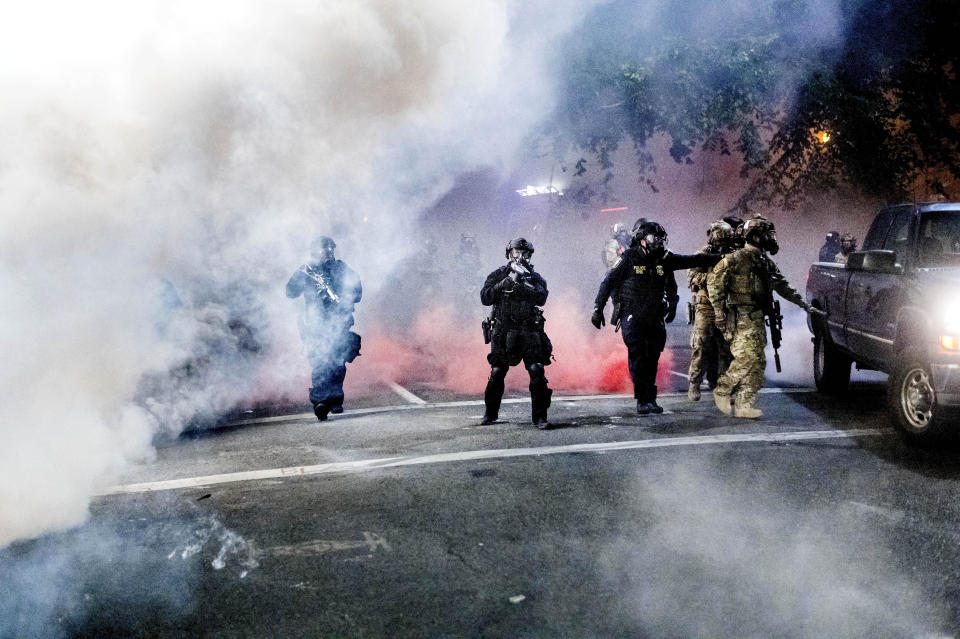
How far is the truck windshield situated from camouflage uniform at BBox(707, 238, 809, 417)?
1436mm

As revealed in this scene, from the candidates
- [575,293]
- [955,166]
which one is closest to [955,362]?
[955,166]

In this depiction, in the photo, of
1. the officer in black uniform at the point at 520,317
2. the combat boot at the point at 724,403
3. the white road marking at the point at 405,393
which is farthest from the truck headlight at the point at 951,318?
the white road marking at the point at 405,393

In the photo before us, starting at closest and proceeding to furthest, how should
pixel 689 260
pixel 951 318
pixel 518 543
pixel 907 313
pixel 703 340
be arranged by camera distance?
pixel 518 543, pixel 951 318, pixel 907 313, pixel 689 260, pixel 703 340

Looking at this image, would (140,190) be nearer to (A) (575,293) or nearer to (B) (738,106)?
(B) (738,106)

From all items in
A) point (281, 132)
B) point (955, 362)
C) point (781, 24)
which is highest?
point (781, 24)

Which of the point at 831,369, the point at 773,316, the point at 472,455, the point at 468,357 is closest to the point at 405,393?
the point at 468,357

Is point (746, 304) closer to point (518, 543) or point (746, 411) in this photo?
point (746, 411)

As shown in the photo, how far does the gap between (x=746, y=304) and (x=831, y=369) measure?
2.14m

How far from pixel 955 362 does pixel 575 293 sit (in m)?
19.3

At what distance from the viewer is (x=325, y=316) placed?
9.27 metres

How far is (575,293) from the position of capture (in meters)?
25.4

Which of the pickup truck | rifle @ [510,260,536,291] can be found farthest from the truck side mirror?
rifle @ [510,260,536,291]

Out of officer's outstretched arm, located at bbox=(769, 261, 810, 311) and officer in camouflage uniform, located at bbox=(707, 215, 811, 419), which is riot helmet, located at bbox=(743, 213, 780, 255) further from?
officer's outstretched arm, located at bbox=(769, 261, 810, 311)

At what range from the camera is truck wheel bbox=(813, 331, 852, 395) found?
9641 millimetres
